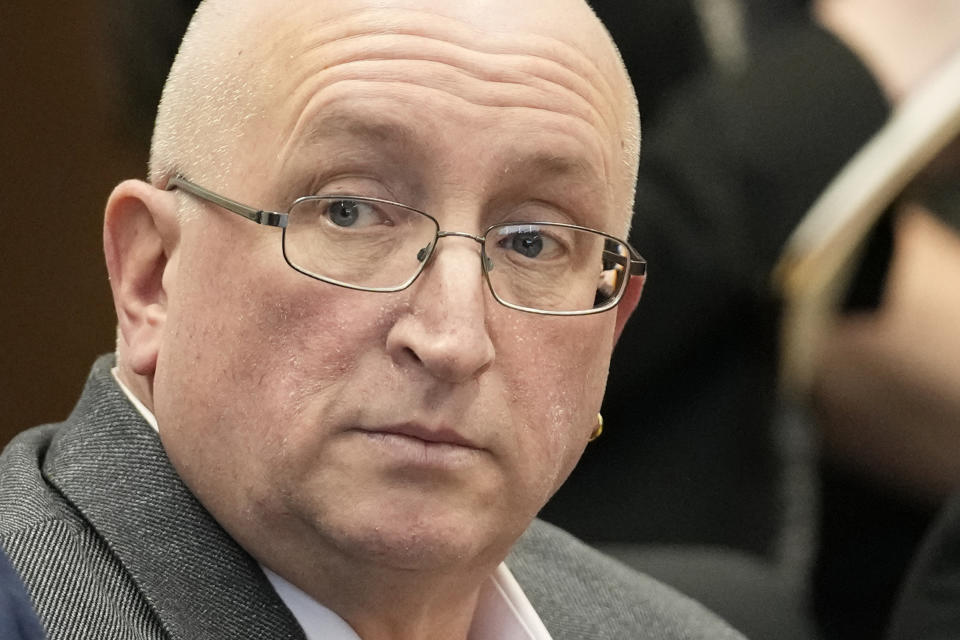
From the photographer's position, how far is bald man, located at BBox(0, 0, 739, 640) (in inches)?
69.8

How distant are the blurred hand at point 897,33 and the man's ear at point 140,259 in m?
2.10

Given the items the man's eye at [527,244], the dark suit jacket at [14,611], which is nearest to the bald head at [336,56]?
the man's eye at [527,244]

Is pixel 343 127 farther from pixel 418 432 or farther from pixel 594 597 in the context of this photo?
pixel 594 597

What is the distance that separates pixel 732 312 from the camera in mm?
3441

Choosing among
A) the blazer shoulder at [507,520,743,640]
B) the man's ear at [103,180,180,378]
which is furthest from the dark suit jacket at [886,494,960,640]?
the man's ear at [103,180,180,378]

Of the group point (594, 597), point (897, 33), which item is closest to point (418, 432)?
point (594, 597)

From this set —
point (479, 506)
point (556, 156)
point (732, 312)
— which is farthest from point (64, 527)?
point (732, 312)

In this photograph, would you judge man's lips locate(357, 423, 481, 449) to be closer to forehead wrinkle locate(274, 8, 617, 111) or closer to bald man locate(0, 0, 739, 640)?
bald man locate(0, 0, 739, 640)

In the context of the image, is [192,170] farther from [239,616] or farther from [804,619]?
[804,619]

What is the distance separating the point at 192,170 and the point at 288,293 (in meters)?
0.22

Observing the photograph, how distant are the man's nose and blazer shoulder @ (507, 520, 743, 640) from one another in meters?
0.62

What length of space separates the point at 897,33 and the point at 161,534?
245 centimetres

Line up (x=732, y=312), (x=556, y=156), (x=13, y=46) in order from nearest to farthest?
(x=556, y=156), (x=732, y=312), (x=13, y=46)

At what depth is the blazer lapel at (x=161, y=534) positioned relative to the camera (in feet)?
5.86
